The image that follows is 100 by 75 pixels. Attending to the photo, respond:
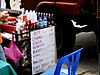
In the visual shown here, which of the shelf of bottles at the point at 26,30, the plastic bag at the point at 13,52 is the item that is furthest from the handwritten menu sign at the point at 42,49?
the plastic bag at the point at 13,52

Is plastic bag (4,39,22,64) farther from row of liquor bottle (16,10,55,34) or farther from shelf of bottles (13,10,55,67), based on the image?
row of liquor bottle (16,10,55,34)

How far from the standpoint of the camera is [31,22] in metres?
4.14

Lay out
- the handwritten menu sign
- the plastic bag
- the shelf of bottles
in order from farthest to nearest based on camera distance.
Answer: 1. the handwritten menu sign
2. the shelf of bottles
3. the plastic bag

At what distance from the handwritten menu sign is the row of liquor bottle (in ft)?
0.33

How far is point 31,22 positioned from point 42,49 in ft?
1.55

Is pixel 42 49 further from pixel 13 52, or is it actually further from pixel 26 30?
pixel 13 52

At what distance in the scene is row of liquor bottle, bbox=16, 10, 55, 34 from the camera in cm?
393

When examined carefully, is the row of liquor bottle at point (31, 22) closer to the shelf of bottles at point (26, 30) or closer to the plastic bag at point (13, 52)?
the shelf of bottles at point (26, 30)

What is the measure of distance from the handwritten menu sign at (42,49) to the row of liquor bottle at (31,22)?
0.33 ft

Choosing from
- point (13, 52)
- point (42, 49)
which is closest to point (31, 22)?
point (42, 49)

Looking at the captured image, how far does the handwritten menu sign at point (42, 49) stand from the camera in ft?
13.1

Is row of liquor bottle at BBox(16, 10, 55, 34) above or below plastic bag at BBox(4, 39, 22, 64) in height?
above

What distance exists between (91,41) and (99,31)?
6.24 feet

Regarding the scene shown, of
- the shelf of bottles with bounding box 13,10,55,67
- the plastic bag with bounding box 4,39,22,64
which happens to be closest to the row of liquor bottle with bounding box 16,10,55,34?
the shelf of bottles with bounding box 13,10,55,67
